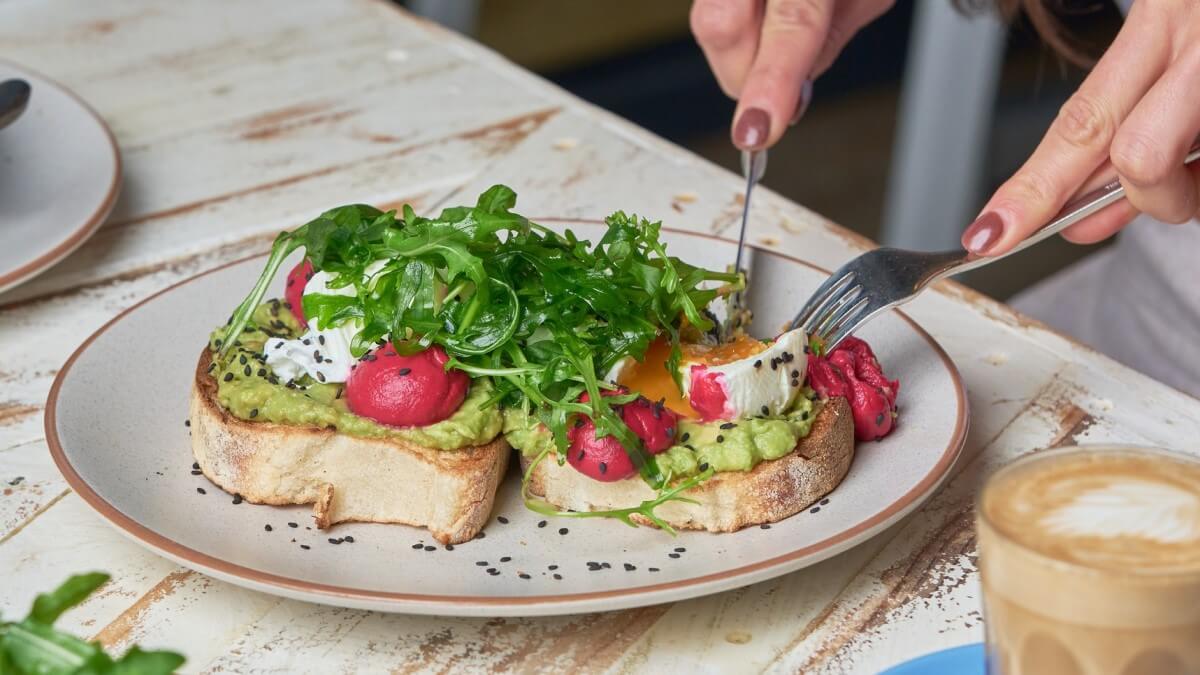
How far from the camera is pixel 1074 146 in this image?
1564 millimetres

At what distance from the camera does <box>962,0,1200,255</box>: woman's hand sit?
1.50 metres

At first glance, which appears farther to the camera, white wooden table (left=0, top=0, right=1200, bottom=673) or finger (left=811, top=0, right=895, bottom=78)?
finger (left=811, top=0, right=895, bottom=78)

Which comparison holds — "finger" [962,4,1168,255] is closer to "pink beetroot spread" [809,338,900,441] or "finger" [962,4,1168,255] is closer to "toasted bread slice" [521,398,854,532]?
"pink beetroot spread" [809,338,900,441]

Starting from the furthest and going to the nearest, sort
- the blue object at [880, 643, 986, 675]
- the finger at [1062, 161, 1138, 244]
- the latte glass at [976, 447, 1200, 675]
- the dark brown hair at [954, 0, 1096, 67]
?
the dark brown hair at [954, 0, 1096, 67]
the finger at [1062, 161, 1138, 244]
the blue object at [880, 643, 986, 675]
the latte glass at [976, 447, 1200, 675]

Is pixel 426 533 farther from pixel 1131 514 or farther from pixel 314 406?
pixel 1131 514

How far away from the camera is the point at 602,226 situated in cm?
188

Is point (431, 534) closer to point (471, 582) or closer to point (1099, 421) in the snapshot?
point (471, 582)

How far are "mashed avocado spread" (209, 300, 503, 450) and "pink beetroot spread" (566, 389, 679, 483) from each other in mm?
100

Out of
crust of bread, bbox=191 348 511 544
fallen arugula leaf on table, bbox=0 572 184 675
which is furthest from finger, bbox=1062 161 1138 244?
fallen arugula leaf on table, bbox=0 572 184 675

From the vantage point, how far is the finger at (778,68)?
196 centimetres

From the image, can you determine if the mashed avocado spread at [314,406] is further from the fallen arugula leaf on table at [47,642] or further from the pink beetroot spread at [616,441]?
the fallen arugula leaf on table at [47,642]

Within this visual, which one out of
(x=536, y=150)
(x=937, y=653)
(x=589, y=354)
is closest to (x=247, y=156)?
(x=536, y=150)

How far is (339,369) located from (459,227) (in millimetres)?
199

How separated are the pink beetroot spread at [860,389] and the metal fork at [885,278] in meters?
0.04
